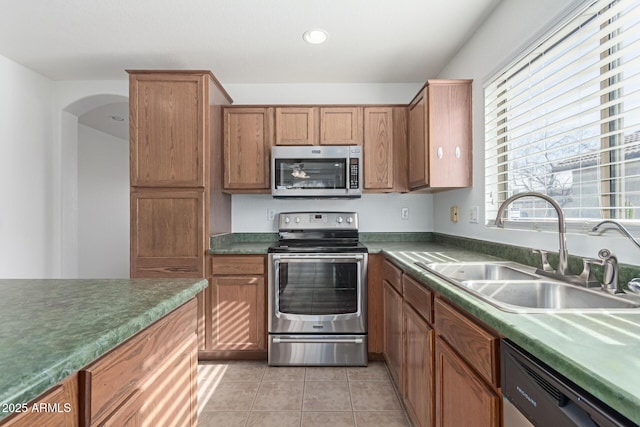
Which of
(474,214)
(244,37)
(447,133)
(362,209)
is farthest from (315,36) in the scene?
(474,214)

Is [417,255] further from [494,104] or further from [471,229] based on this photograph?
[494,104]

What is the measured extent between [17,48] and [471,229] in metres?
3.75

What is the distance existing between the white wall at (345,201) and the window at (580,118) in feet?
3.97

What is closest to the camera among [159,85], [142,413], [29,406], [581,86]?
[29,406]

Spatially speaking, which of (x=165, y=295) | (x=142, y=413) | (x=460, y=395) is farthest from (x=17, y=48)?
(x=460, y=395)

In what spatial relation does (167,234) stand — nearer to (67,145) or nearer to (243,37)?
(243,37)

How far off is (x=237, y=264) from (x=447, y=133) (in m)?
1.84

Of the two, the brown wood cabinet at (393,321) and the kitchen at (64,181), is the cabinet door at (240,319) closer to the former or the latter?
the kitchen at (64,181)

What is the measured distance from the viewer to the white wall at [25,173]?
103 inches

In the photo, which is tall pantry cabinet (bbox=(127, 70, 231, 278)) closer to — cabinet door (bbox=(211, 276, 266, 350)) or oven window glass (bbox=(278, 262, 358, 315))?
cabinet door (bbox=(211, 276, 266, 350))

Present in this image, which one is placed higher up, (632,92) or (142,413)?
(632,92)

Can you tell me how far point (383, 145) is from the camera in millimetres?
2740

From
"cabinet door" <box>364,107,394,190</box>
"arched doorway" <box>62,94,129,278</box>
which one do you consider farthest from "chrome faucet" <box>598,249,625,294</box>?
"arched doorway" <box>62,94,129,278</box>

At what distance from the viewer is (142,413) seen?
83 cm
